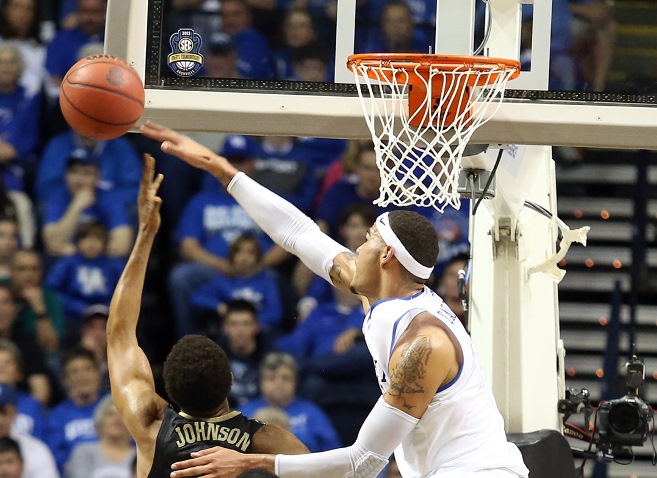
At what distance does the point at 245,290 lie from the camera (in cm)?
712

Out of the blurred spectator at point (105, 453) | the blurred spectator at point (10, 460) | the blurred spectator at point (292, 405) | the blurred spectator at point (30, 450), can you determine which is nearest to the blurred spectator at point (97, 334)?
the blurred spectator at point (105, 453)

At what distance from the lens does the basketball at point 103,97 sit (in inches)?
158

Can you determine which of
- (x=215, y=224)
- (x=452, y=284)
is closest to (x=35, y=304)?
(x=215, y=224)

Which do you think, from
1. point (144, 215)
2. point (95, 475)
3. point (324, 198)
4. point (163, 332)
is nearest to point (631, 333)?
point (324, 198)

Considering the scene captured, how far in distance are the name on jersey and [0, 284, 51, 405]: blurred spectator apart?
11.2 ft

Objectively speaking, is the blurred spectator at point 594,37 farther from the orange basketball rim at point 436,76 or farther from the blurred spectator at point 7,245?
the blurred spectator at point 7,245

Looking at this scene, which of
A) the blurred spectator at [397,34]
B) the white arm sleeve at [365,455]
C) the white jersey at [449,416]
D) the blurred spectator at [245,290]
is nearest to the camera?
the white arm sleeve at [365,455]

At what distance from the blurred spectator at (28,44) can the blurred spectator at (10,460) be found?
228 cm

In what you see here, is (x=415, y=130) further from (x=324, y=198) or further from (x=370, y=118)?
(x=324, y=198)

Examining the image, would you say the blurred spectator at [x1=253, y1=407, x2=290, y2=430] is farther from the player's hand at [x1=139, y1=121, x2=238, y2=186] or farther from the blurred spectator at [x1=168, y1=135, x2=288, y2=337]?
the player's hand at [x1=139, y1=121, x2=238, y2=186]

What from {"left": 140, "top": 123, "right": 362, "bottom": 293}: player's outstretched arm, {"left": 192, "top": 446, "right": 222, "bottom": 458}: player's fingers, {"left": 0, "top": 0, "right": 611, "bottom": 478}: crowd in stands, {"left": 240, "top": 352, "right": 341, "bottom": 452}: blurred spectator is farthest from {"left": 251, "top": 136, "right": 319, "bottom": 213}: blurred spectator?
{"left": 192, "top": 446, "right": 222, "bottom": 458}: player's fingers

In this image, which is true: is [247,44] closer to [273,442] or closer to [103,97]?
[103,97]

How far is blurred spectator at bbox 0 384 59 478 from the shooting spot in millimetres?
6480

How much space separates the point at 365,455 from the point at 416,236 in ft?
2.57
